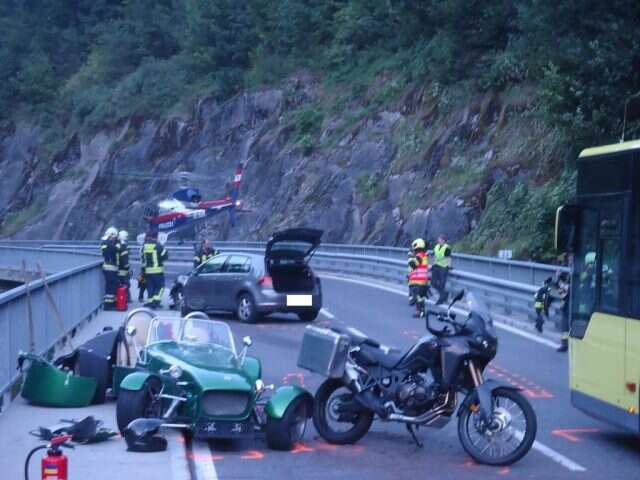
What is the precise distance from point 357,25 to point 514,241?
23.0 metres

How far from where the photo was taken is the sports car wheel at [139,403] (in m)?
10.1

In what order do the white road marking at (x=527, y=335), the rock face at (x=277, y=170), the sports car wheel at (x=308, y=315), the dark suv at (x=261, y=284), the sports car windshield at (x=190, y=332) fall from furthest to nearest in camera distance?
the rock face at (x=277, y=170) < the sports car wheel at (x=308, y=315) < the dark suv at (x=261, y=284) < the white road marking at (x=527, y=335) < the sports car windshield at (x=190, y=332)

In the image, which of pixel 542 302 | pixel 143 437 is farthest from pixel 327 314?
pixel 143 437

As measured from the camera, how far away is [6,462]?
939 cm

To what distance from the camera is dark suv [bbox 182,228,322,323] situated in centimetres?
2128

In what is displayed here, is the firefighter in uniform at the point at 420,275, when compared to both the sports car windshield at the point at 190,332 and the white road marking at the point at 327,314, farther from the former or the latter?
the sports car windshield at the point at 190,332

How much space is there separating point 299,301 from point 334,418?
11.0m

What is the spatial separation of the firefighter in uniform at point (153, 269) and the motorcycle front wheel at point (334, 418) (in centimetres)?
1387

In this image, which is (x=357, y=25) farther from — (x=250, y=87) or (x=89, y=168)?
(x=89, y=168)

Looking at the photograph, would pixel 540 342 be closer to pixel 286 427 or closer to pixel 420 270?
pixel 420 270

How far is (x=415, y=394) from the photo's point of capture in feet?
33.1

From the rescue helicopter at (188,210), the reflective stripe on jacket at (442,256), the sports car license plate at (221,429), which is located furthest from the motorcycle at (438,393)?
the rescue helicopter at (188,210)

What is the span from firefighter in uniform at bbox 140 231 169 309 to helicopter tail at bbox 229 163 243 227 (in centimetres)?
2611

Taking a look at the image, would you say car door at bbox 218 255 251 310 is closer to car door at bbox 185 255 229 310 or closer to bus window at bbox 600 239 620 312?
car door at bbox 185 255 229 310
